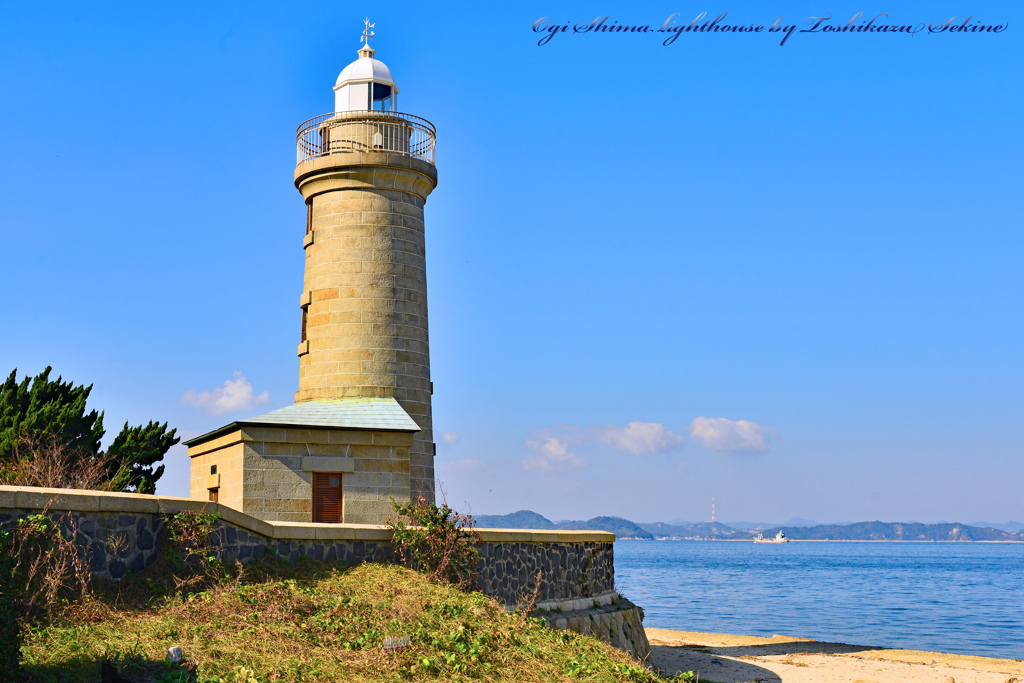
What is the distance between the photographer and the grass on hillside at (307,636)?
9883 mm

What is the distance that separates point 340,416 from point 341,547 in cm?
556

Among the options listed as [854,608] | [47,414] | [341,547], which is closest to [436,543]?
[341,547]

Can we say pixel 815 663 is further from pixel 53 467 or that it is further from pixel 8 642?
pixel 8 642

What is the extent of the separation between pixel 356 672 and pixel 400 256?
44.9 feet

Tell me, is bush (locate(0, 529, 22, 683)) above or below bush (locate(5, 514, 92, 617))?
below

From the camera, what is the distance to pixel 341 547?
15.0m

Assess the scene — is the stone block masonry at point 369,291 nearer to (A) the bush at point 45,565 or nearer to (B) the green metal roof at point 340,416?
(B) the green metal roof at point 340,416

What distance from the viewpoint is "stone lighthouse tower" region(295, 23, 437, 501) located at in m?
22.2

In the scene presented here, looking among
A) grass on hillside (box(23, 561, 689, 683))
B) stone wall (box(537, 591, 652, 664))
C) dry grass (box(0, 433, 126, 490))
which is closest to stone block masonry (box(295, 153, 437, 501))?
stone wall (box(537, 591, 652, 664))

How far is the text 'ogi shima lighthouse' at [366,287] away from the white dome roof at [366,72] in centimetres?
3

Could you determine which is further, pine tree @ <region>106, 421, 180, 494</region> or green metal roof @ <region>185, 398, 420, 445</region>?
pine tree @ <region>106, 421, 180, 494</region>

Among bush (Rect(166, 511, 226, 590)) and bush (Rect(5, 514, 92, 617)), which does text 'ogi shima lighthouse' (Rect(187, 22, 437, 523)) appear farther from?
bush (Rect(5, 514, 92, 617))

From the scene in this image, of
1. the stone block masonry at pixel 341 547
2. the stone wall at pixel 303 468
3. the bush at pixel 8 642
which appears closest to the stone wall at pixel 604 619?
the stone block masonry at pixel 341 547

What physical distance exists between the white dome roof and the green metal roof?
8.38m
